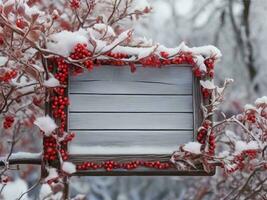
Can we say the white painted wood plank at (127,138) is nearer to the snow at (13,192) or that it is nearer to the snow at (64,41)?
the snow at (64,41)

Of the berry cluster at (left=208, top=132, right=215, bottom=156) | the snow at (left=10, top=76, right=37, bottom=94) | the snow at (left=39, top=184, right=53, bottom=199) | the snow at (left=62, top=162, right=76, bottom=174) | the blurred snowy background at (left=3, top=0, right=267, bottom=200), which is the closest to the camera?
the snow at (left=62, top=162, right=76, bottom=174)

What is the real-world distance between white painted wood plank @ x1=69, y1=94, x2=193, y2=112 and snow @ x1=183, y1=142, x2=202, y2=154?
10 cm

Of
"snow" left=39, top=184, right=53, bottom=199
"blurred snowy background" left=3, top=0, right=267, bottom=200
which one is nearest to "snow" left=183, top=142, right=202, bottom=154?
"snow" left=39, top=184, right=53, bottom=199

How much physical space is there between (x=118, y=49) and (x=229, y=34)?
210 inches

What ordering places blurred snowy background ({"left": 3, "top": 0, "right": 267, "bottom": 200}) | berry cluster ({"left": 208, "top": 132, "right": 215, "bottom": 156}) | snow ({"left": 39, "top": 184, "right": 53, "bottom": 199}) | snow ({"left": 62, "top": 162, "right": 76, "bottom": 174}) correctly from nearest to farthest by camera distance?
snow ({"left": 62, "top": 162, "right": 76, "bottom": 174})
berry cluster ({"left": 208, "top": 132, "right": 215, "bottom": 156})
snow ({"left": 39, "top": 184, "right": 53, "bottom": 199})
blurred snowy background ({"left": 3, "top": 0, "right": 267, "bottom": 200})

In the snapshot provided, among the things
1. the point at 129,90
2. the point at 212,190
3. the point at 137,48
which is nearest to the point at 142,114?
the point at 129,90

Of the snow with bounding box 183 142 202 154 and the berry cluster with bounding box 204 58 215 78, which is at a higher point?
the berry cluster with bounding box 204 58 215 78

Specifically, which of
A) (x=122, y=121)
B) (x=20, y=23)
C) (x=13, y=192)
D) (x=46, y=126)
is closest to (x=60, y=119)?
(x=46, y=126)

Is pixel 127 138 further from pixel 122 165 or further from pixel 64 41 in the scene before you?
pixel 64 41

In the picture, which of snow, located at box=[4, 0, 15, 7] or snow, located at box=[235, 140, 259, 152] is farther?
snow, located at box=[235, 140, 259, 152]

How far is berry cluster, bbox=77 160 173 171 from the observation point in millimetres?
1493

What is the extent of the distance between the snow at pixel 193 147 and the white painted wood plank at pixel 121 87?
0.15 m

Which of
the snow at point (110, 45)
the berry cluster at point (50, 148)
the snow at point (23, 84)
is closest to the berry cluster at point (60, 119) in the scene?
the berry cluster at point (50, 148)

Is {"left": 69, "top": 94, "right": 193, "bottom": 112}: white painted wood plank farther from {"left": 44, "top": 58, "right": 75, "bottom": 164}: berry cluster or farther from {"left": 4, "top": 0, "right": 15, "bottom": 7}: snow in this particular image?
Result: {"left": 4, "top": 0, "right": 15, "bottom": 7}: snow
